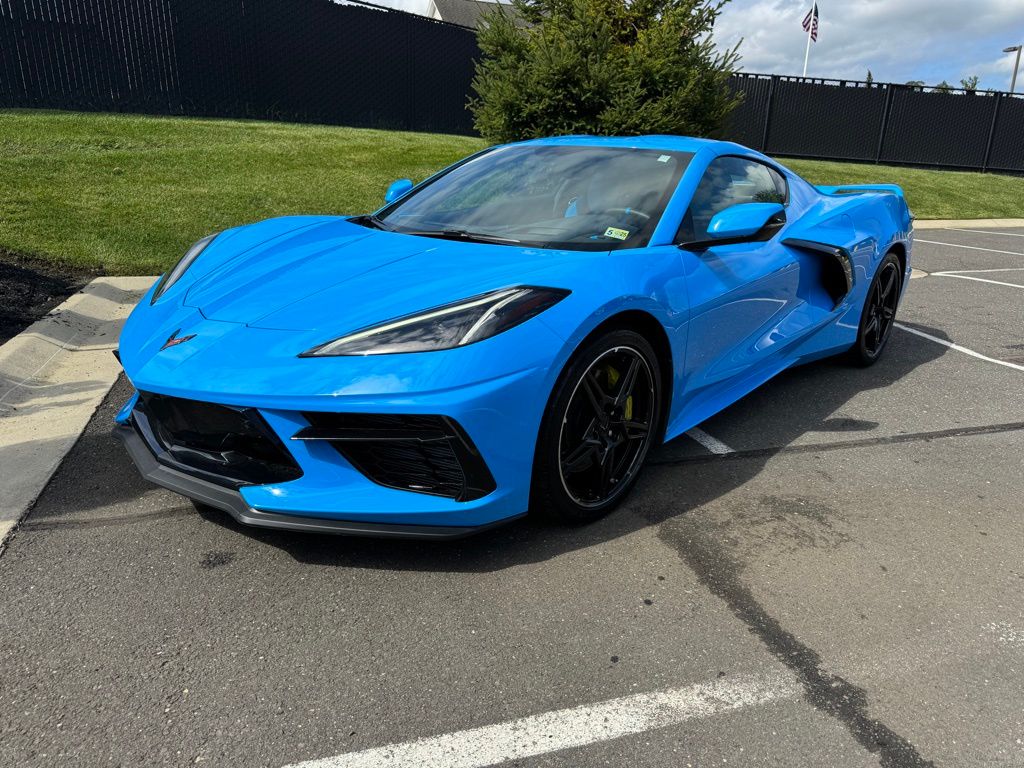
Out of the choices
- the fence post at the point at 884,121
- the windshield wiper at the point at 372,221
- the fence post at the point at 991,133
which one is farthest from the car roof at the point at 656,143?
the fence post at the point at 991,133

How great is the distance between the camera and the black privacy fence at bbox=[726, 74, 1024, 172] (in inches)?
765

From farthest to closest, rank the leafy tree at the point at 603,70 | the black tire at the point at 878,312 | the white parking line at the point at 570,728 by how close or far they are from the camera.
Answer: the leafy tree at the point at 603,70 → the black tire at the point at 878,312 → the white parking line at the point at 570,728

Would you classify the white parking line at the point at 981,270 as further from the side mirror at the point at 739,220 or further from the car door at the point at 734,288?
the side mirror at the point at 739,220

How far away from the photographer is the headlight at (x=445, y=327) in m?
2.23

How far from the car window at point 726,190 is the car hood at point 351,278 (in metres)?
0.67

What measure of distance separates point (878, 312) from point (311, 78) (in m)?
12.2

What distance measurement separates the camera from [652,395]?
2.88 metres

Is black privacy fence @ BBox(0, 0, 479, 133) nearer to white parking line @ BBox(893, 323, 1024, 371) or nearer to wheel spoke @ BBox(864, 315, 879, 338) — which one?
white parking line @ BBox(893, 323, 1024, 371)

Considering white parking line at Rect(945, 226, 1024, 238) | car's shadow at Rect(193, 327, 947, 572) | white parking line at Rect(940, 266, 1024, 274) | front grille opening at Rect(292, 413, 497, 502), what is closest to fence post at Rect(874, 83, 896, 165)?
white parking line at Rect(945, 226, 1024, 238)

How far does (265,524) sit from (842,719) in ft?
5.32

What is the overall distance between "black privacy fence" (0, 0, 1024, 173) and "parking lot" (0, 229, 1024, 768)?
1076cm

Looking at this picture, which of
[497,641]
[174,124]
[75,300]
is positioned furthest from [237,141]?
[497,641]

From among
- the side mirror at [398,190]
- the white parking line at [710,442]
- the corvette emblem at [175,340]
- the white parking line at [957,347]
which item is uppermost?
the side mirror at [398,190]

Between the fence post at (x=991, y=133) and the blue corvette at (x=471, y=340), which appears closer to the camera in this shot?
the blue corvette at (x=471, y=340)
